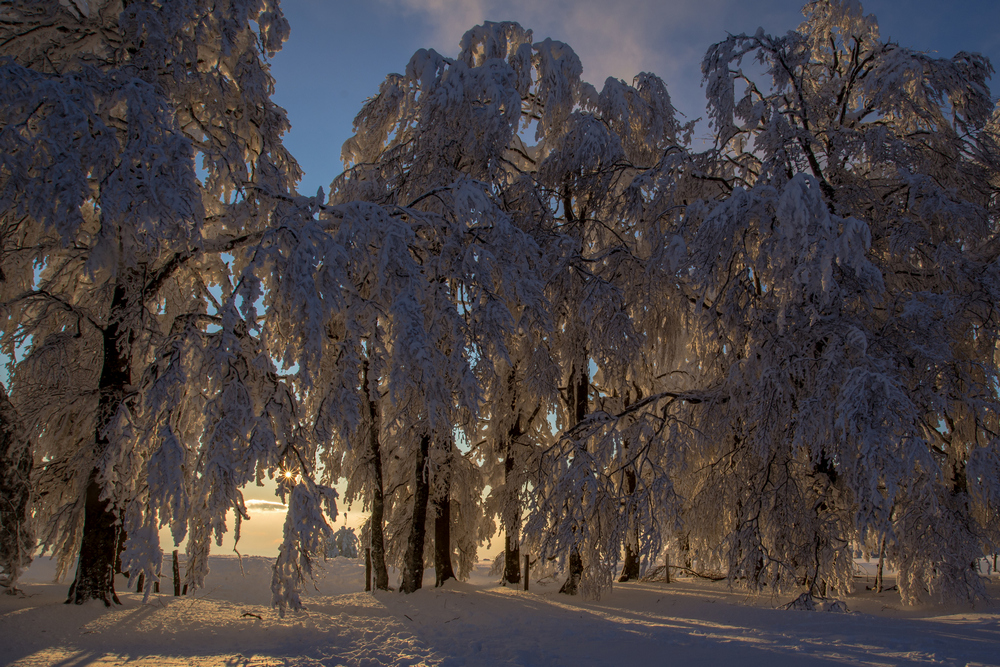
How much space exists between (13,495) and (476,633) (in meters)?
5.62

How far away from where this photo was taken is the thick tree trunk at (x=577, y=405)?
1082 cm

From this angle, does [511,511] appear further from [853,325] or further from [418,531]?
[853,325]

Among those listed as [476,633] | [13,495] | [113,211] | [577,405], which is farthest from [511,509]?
[113,211]

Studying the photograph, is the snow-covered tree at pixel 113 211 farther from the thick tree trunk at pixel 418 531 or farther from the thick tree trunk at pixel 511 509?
the thick tree trunk at pixel 511 509

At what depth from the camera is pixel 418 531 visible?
1014cm

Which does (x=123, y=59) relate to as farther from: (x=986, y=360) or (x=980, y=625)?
(x=986, y=360)

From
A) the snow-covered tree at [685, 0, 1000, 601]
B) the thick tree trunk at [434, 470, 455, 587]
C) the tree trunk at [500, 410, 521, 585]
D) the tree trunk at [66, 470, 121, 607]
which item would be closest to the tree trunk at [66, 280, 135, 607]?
the tree trunk at [66, 470, 121, 607]

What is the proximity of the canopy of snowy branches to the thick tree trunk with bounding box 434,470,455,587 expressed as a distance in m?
0.06

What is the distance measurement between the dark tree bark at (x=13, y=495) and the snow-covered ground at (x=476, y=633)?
520 mm

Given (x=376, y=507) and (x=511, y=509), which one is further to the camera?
(x=511, y=509)

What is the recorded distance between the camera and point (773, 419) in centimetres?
871

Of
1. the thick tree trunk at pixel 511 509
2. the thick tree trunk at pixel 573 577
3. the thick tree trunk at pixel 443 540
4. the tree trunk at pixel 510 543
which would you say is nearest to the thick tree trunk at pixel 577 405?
the thick tree trunk at pixel 573 577

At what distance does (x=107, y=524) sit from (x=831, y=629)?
27.9 ft

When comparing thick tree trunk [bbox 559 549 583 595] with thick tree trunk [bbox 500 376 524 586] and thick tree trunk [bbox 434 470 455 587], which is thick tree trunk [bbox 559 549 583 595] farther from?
thick tree trunk [bbox 434 470 455 587]
